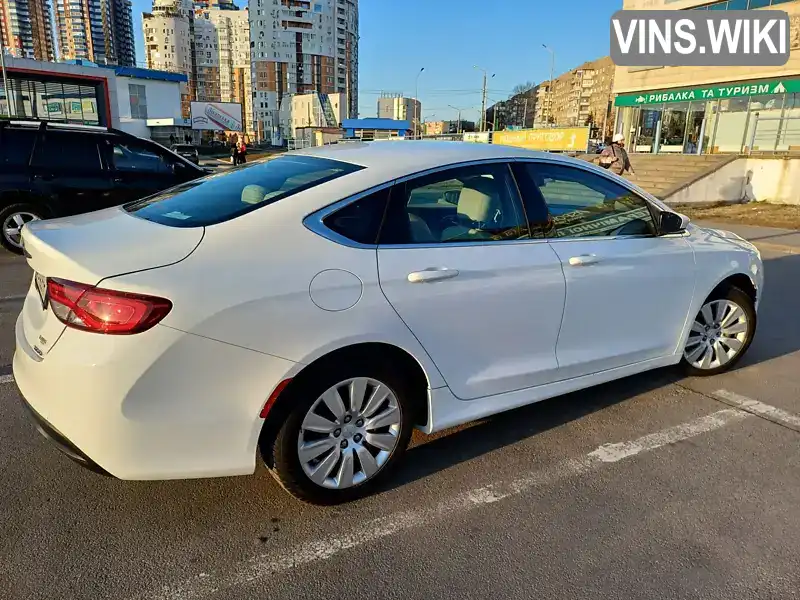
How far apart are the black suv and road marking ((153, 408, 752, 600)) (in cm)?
741

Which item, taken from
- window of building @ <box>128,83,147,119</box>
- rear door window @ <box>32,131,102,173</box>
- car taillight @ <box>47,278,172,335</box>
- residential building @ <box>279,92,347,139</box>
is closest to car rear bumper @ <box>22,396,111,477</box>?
car taillight @ <box>47,278,172,335</box>

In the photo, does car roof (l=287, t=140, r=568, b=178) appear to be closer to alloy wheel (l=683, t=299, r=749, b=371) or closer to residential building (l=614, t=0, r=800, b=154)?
alloy wheel (l=683, t=299, r=749, b=371)

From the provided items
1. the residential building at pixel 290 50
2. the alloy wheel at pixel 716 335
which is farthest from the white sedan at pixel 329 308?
the residential building at pixel 290 50

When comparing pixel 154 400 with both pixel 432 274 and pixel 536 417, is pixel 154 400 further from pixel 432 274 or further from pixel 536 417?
pixel 536 417

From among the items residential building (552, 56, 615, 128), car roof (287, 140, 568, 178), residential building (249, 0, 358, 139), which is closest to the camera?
car roof (287, 140, 568, 178)

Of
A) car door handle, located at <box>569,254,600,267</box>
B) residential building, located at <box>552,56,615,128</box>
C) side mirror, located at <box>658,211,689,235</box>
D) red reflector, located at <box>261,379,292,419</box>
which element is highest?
residential building, located at <box>552,56,615,128</box>

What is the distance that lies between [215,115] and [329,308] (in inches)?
2919

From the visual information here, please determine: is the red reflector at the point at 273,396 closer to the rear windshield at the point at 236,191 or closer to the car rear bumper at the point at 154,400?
the car rear bumper at the point at 154,400

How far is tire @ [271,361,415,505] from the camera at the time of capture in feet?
8.07

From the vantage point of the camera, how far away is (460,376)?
9.47 ft

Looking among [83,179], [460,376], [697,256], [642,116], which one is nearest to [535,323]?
[460,376]

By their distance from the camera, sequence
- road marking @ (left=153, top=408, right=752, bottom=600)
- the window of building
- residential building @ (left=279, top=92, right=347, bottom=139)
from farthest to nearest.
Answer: residential building @ (left=279, top=92, right=347, bottom=139), the window of building, road marking @ (left=153, top=408, right=752, bottom=600)

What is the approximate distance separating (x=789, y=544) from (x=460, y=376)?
1605 millimetres

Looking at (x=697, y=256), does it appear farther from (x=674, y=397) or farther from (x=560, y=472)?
(x=560, y=472)
